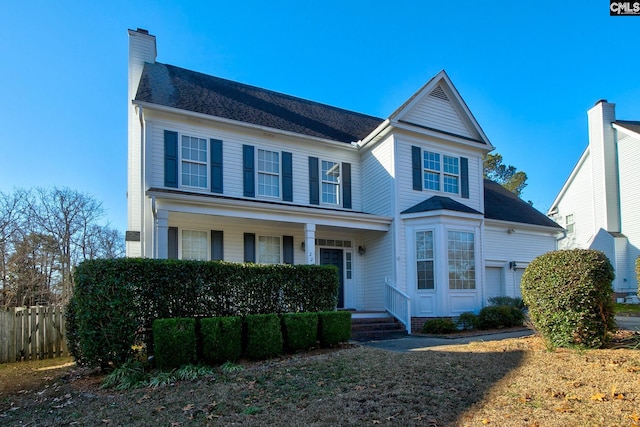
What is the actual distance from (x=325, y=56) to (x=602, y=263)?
14430 millimetres

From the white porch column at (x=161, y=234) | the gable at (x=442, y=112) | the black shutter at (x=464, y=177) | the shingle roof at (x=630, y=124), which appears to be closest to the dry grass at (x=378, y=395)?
the white porch column at (x=161, y=234)

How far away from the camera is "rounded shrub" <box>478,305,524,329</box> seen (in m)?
12.0

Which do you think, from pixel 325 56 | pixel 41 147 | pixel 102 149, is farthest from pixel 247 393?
pixel 102 149

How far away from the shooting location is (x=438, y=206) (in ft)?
42.0

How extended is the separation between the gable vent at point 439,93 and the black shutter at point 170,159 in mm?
9000

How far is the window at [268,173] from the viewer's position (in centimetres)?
1262

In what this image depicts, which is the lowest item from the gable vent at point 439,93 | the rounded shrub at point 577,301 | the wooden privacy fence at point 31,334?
the wooden privacy fence at point 31,334

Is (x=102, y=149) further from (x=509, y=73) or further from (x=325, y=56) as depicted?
(x=509, y=73)

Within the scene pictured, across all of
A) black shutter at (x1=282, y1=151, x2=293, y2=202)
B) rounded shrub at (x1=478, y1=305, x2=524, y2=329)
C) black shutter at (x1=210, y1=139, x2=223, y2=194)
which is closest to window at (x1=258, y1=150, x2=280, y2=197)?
black shutter at (x1=282, y1=151, x2=293, y2=202)

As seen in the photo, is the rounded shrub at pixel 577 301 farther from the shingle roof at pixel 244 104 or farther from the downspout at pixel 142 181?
the downspout at pixel 142 181

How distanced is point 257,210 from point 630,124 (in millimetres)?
22047

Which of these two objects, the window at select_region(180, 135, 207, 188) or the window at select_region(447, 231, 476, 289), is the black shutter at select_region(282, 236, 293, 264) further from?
the window at select_region(447, 231, 476, 289)

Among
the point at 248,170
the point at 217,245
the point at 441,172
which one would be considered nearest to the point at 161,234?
the point at 217,245

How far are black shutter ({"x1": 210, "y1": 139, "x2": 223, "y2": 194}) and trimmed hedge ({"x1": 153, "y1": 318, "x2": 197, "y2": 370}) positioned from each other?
5.69 m
